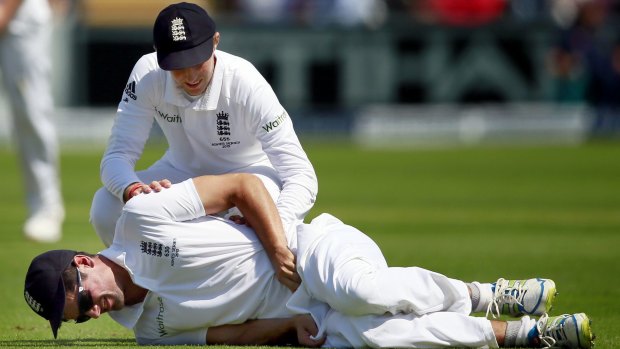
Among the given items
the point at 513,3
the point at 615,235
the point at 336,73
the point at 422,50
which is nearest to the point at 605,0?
the point at 513,3

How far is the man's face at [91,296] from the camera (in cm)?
546

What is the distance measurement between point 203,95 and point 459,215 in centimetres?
A: 641

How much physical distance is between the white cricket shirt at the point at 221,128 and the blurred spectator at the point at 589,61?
591 inches

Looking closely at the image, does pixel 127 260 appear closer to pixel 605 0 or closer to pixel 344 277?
pixel 344 277

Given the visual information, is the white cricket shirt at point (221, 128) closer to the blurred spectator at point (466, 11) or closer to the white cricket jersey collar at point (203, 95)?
the white cricket jersey collar at point (203, 95)

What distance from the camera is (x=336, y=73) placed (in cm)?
2103

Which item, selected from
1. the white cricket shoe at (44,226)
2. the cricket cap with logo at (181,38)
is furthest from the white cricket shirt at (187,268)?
the white cricket shoe at (44,226)

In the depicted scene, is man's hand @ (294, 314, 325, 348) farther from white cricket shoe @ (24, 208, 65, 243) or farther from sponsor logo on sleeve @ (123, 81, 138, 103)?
white cricket shoe @ (24, 208, 65, 243)

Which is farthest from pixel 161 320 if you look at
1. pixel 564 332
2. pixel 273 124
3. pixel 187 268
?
pixel 564 332

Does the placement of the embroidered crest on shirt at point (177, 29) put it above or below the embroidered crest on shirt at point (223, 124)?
above

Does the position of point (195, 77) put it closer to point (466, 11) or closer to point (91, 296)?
point (91, 296)

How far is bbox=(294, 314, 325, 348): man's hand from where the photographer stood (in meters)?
5.61

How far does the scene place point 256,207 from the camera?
18.7ft

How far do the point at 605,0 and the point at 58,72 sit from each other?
9.38 m
